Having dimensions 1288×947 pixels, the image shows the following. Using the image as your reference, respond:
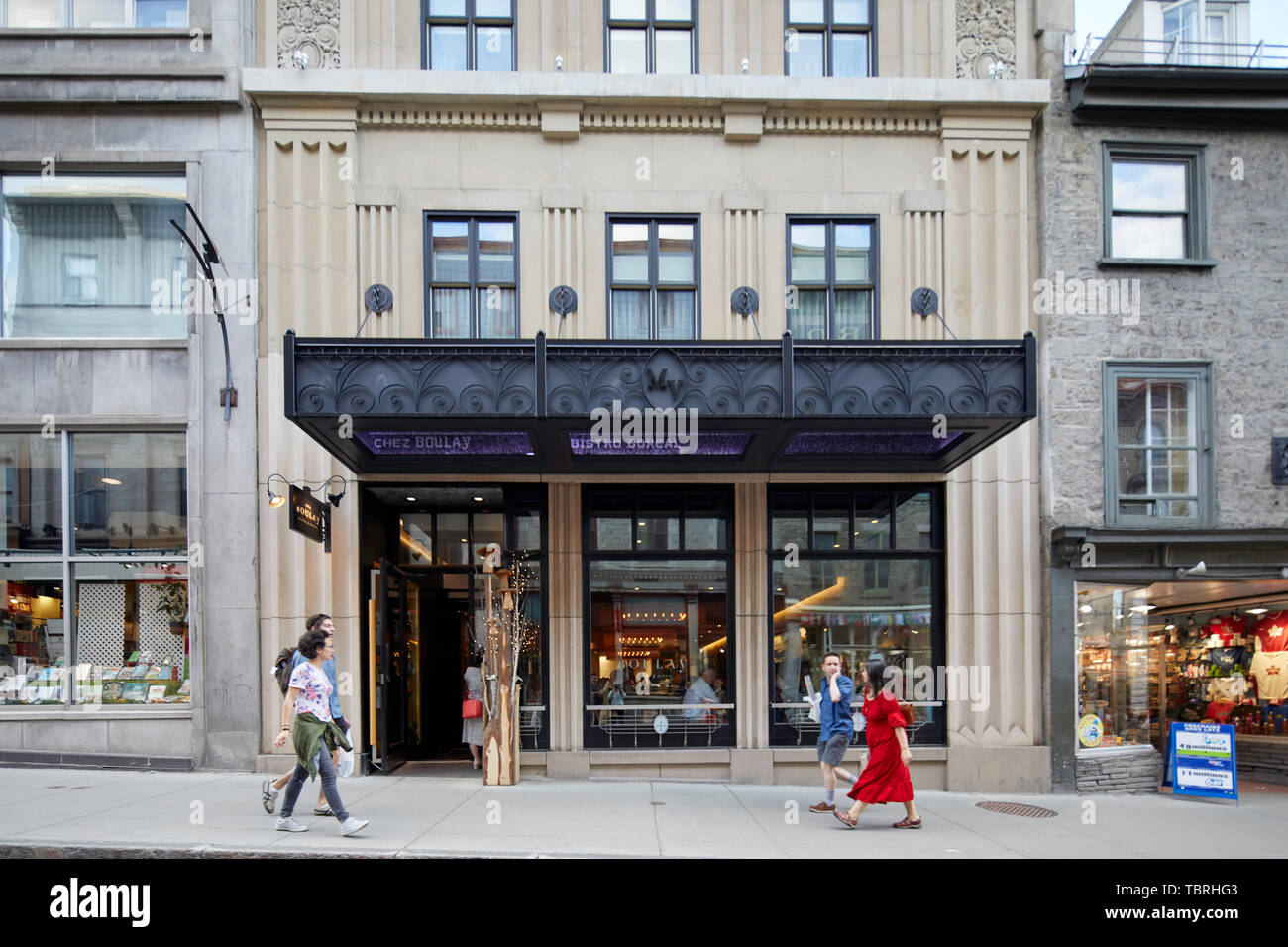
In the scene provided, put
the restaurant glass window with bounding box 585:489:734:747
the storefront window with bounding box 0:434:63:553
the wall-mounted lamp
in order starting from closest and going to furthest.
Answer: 1. the wall-mounted lamp
2. the storefront window with bounding box 0:434:63:553
3. the restaurant glass window with bounding box 585:489:734:747

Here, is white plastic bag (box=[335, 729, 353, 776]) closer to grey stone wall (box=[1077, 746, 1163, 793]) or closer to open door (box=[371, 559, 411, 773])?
open door (box=[371, 559, 411, 773])

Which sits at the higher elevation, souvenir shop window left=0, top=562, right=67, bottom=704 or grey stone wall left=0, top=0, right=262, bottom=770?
grey stone wall left=0, top=0, right=262, bottom=770

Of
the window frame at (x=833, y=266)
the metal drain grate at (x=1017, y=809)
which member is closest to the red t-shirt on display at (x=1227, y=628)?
the metal drain grate at (x=1017, y=809)

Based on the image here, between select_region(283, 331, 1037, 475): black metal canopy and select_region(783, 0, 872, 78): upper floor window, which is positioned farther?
select_region(783, 0, 872, 78): upper floor window

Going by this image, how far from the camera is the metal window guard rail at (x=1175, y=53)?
1316 centimetres

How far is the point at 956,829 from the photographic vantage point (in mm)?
10109

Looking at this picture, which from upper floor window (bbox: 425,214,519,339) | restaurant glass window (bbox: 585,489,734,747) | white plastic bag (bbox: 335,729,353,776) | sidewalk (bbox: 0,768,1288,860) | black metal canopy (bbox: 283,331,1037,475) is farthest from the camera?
upper floor window (bbox: 425,214,519,339)

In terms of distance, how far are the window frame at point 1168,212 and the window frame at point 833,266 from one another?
10.0 feet

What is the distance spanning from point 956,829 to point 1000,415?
441cm

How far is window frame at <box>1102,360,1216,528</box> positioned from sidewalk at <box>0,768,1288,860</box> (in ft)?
12.2

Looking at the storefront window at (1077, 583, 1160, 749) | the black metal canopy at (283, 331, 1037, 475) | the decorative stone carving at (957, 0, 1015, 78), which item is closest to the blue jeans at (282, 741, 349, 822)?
the black metal canopy at (283, 331, 1037, 475)

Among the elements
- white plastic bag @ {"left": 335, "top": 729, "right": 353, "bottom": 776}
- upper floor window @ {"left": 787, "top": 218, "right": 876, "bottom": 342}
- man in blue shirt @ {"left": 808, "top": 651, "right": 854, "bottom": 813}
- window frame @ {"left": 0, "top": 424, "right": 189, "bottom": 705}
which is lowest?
white plastic bag @ {"left": 335, "top": 729, "right": 353, "bottom": 776}

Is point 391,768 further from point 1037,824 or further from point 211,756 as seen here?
point 1037,824

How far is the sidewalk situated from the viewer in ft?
27.5
